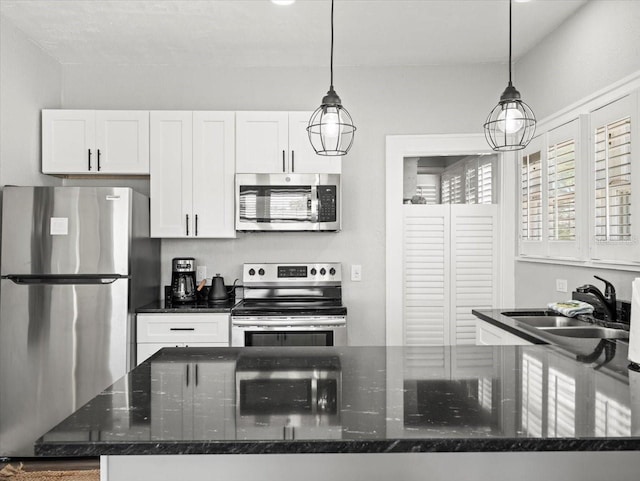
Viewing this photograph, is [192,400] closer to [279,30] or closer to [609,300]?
[609,300]

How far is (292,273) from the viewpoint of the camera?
3.89m

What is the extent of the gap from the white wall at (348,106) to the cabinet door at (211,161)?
342 millimetres

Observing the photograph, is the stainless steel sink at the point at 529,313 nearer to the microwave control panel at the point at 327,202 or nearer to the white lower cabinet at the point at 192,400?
the microwave control panel at the point at 327,202

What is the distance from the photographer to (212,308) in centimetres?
340

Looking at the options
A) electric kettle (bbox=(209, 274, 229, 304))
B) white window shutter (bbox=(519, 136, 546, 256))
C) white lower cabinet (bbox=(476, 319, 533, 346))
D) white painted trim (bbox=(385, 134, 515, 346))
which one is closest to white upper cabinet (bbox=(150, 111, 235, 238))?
electric kettle (bbox=(209, 274, 229, 304))

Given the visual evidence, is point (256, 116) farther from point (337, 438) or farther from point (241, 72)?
point (337, 438)

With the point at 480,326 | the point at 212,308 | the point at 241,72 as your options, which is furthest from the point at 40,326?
the point at 480,326

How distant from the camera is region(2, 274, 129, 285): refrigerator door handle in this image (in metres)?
3.11

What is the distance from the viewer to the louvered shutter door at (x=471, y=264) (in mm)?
3998

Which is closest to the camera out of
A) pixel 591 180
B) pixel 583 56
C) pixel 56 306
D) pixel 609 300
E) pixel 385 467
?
pixel 385 467

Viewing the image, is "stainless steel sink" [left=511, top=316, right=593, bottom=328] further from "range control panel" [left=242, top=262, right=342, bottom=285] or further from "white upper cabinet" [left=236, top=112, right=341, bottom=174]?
"white upper cabinet" [left=236, top=112, right=341, bottom=174]

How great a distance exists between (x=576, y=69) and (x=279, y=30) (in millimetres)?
1797

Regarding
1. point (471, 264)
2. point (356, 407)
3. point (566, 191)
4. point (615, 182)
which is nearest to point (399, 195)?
point (471, 264)

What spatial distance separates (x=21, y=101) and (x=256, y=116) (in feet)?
5.01
